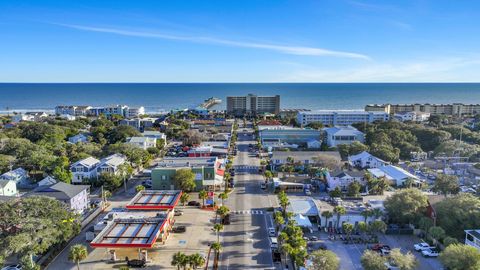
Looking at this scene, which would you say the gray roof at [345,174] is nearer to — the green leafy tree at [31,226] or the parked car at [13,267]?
the green leafy tree at [31,226]

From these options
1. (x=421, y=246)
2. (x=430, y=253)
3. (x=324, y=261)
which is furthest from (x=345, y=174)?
(x=324, y=261)

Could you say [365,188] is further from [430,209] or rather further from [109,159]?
[109,159]

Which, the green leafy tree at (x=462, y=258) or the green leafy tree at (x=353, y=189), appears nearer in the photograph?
the green leafy tree at (x=462, y=258)

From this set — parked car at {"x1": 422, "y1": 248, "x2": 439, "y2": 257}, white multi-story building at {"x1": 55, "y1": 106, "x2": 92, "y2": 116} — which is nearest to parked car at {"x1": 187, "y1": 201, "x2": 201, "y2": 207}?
parked car at {"x1": 422, "y1": 248, "x2": 439, "y2": 257}

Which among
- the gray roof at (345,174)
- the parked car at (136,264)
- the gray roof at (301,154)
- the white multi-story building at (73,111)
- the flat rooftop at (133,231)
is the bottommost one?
the parked car at (136,264)

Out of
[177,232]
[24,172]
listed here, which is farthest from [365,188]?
[24,172]

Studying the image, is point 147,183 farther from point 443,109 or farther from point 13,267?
point 443,109

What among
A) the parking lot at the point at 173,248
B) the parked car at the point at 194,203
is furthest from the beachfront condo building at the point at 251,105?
the parking lot at the point at 173,248
